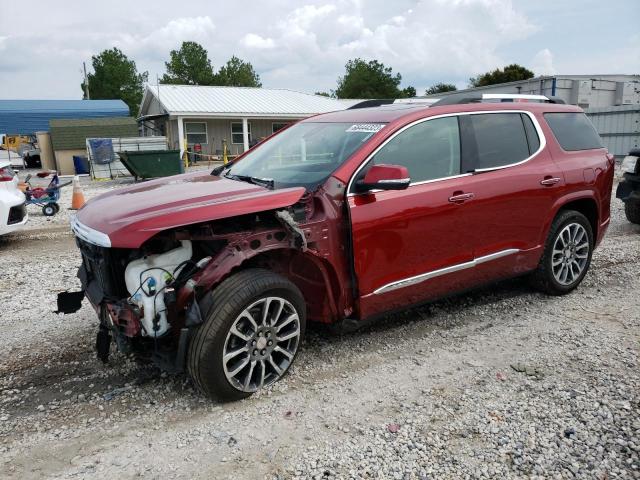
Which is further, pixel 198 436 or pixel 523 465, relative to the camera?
pixel 198 436

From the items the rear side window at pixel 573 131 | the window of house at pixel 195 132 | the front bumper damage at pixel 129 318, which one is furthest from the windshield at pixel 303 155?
the window of house at pixel 195 132

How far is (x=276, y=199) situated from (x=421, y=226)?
1193 mm

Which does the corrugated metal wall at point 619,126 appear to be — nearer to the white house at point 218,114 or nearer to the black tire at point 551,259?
the white house at point 218,114

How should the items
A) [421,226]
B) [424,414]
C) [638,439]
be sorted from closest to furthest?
[638,439] < [424,414] < [421,226]

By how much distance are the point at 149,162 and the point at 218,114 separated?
397 inches

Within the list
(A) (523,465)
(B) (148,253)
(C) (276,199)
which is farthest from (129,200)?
(A) (523,465)

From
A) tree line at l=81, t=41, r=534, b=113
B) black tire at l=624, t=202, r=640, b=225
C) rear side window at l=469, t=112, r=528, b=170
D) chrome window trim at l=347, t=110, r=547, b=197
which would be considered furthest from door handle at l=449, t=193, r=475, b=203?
tree line at l=81, t=41, r=534, b=113

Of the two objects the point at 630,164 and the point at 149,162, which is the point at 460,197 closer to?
the point at 630,164

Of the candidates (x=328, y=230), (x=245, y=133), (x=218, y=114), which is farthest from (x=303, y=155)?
(x=245, y=133)

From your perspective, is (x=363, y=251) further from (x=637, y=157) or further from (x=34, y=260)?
(x=637, y=157)

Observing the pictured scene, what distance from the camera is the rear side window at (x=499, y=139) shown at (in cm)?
429

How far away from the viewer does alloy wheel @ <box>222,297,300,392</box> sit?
3168 millimetres

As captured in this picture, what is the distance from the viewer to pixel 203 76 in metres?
58.2

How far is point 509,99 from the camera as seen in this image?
186 inches
